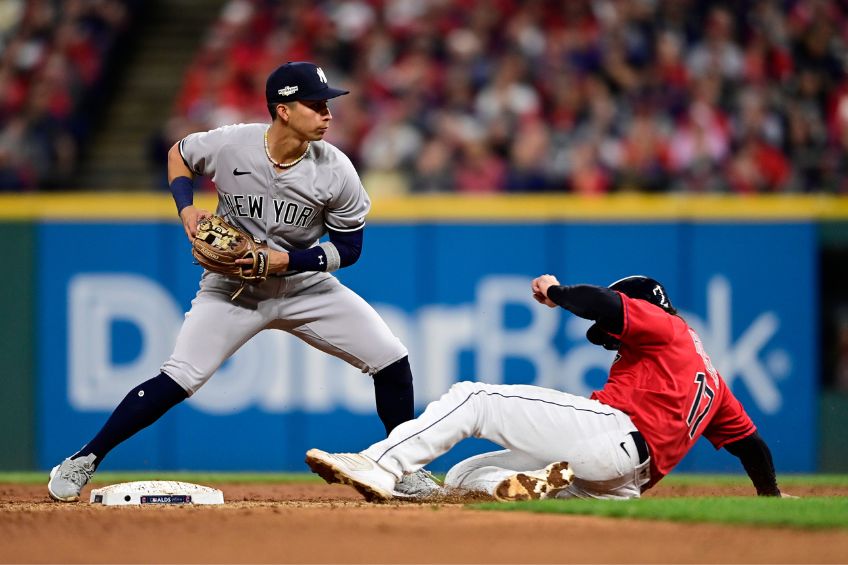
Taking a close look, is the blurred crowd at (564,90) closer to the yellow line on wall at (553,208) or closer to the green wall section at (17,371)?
the yellow line on wall at (553,208)

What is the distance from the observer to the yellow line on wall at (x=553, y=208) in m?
9.90

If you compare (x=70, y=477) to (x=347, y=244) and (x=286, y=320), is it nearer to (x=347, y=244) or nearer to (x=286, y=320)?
(x=286, y=320)

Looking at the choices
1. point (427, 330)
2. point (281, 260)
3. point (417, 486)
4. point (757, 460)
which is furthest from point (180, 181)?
point (427, 330)

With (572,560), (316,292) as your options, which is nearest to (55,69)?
(316,292)

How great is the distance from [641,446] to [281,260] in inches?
65.6

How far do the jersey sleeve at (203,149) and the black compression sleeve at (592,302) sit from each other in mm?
1686

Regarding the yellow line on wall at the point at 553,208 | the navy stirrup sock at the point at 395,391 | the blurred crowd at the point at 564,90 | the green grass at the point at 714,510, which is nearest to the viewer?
the green grass at the point at 714,510

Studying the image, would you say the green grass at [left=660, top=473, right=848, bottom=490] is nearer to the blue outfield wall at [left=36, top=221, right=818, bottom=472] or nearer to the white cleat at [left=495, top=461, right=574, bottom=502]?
the blue outfield wall at [left=36, top=221, right=818, bottom=472]

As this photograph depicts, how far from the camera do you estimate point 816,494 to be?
6926mm

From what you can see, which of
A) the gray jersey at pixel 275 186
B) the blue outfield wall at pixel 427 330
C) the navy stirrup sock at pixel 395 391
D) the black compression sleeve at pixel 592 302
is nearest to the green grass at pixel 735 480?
the blue outfield wall at pixel 427 330

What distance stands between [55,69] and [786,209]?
21.8 feet

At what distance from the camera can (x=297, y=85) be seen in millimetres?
5812

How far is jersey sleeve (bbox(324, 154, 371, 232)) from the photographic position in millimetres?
5961

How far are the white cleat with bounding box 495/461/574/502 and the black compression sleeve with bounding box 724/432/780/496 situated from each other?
2.91 feet
